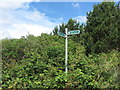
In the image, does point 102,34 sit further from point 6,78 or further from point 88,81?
point 6,78

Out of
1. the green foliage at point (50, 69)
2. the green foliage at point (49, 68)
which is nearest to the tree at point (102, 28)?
the green foliage at point (49, 68)

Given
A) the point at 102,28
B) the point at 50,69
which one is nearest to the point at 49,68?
the point at 50,69

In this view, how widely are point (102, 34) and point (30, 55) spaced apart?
3656 mm

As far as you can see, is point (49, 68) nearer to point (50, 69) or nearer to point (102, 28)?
point (50, 69)

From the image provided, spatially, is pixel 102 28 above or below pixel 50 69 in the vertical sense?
above

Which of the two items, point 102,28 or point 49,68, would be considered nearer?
point 49,68

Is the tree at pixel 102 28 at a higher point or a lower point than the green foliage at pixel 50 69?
higher

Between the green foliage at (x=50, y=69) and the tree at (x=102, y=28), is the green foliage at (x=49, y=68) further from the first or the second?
the tree at (x=102, y=28)

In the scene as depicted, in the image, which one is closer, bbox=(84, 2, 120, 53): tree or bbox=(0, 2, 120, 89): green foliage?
bbox=(0, 2, 120, 89): green foliage

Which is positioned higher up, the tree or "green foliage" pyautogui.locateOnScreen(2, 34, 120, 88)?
the tree

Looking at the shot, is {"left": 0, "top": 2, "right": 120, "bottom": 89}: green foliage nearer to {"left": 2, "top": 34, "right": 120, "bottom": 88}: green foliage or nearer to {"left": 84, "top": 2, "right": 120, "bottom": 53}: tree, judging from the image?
{"left": 2, "top": 34, "right": 120, "bottom": 88}: green foliage

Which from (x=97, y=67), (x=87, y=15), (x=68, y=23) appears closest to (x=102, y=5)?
(x=87, y=15)

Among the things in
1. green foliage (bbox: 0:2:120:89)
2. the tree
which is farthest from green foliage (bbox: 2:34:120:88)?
the tree

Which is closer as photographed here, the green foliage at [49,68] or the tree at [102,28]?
the green foliage at [49,68]
